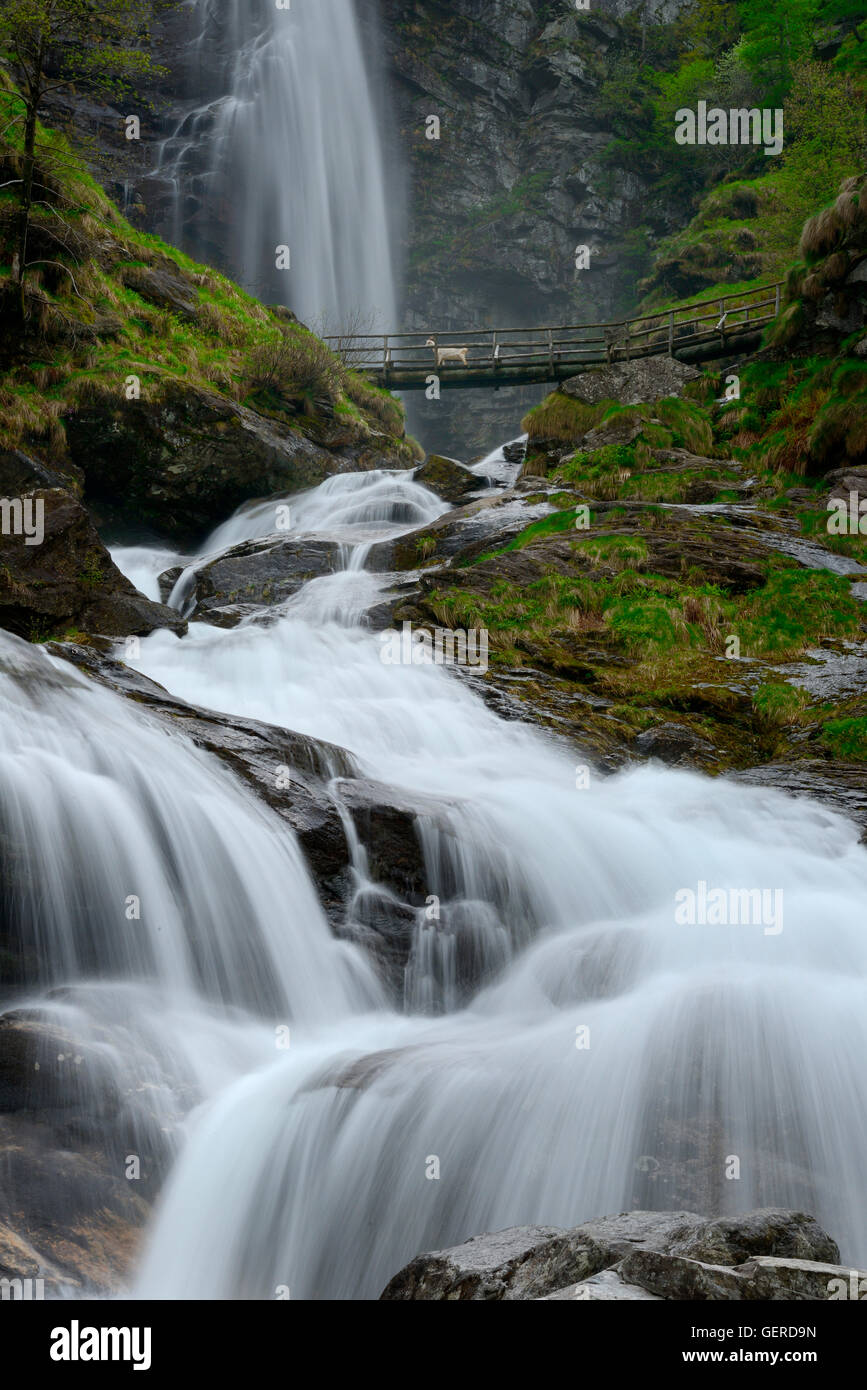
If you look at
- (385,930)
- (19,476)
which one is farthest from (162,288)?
(385,930)

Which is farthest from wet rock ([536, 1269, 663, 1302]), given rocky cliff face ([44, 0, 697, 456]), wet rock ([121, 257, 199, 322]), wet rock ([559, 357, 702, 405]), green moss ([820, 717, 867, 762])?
rocky cliff face ([44, 0, 697, 456])

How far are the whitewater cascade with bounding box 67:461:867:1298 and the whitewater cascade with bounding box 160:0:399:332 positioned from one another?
3517cm

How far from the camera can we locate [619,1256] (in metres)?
2.69

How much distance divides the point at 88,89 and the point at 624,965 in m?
42.5

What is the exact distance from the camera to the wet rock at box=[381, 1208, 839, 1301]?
2.50 meters

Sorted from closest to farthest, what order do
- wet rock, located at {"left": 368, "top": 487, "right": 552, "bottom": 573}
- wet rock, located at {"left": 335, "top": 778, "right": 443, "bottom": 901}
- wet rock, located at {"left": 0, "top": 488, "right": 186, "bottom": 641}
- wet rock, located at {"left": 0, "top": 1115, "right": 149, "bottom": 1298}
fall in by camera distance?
wet rock, located at {"left": 0, "top": 1115, "right": 149, "bottom": 1298}, wet rock, located at {"left": 335, "top": 778, "right": 443, "bottom": 901}, wet rock, located at {"left": 0, "top": 488, "right": 186, "bottom": 641}, wet rock, located at {"left": 368, "top": 487, "right": 552, "bottom": 573}

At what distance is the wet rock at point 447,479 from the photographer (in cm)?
1881

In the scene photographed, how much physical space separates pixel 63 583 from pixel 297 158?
38.7m

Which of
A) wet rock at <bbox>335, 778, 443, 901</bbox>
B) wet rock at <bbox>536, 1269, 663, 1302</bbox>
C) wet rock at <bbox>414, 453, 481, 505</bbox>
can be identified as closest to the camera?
wet rock at <bbox>536, 1269, 663, 1302</bbox>

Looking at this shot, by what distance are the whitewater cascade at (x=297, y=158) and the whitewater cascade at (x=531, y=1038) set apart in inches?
1385

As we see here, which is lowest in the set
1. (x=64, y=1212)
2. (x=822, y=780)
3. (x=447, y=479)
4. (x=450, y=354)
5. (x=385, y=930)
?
(x=64, y=1212)

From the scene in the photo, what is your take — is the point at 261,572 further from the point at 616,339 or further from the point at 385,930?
the point at 616,339

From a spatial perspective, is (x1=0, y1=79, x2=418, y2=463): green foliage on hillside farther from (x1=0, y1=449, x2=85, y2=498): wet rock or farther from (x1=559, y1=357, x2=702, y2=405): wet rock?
(x1=559, y1=357, x2=702, y2=405): wet rock
